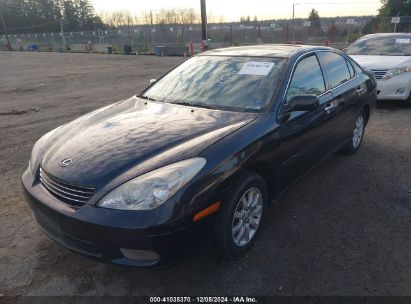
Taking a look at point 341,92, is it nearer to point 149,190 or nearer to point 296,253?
point 296,253

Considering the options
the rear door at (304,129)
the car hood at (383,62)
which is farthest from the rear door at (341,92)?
the car hood at (383,62)

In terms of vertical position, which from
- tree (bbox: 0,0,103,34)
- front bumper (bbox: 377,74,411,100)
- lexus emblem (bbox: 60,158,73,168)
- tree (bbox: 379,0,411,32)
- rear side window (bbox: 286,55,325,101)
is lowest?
front bumper (bbox: 377,74,411,100)

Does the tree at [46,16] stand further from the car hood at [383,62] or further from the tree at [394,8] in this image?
the car hood at [383,62]

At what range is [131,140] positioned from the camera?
9.33 feet

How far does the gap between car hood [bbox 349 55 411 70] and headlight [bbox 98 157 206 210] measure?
21.1ft

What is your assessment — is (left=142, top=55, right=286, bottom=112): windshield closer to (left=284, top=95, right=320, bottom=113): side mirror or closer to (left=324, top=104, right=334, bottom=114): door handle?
(left=284, top=95, right=320, bottom=113): side mirror

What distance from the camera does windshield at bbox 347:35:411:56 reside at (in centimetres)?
809

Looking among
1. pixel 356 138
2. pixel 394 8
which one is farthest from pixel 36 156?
pixel 394 8

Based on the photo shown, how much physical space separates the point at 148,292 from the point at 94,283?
429mm

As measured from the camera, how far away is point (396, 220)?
3.44 m

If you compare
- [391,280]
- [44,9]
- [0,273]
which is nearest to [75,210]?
[0,273]

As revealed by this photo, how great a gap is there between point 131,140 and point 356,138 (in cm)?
354

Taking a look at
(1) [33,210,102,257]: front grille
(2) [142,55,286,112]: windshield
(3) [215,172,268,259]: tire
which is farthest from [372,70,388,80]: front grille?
(1) [33,210,102,257]: front grille

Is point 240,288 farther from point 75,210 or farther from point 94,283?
point 75,210
